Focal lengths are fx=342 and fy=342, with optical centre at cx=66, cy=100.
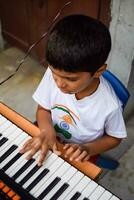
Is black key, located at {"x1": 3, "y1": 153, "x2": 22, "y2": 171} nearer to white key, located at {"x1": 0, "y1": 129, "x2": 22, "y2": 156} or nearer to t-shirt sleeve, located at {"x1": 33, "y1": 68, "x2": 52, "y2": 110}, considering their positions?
white key, located at {"x1": 0, "y1": 129, "x2": 22, "y2": 156}

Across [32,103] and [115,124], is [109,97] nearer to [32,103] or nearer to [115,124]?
[115,124]

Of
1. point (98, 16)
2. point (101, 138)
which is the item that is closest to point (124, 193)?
point (101, 138)

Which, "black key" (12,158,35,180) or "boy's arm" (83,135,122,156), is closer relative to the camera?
"black key" (12,158,35,180)

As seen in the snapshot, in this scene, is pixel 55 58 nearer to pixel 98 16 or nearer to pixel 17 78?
pixel 98 16

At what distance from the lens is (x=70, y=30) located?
1271 mm

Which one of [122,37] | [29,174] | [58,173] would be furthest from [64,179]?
[122,37]

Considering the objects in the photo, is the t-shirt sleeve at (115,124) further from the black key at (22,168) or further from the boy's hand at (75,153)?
the black key at (22,168)

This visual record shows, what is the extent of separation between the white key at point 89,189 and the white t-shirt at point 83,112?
0.37m

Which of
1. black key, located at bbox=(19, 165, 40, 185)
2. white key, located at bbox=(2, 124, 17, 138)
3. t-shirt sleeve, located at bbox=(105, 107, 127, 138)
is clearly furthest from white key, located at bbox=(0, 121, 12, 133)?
t-shirt sleeve, located at bbox=(105, 107, 127, 138)

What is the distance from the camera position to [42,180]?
1.28 metres

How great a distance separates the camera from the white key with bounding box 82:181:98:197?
4.08 feet

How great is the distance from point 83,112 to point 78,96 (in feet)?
0.26

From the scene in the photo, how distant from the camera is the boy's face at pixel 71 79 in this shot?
1.31 meters

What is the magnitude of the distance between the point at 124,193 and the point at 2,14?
213cm
